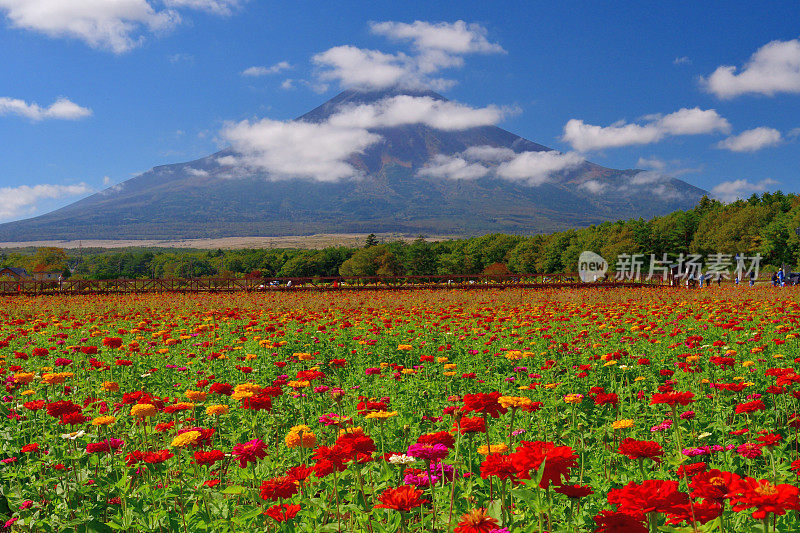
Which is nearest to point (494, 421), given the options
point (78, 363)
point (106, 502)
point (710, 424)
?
point (710, 424)

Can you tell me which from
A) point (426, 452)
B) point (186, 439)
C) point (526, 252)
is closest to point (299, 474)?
point (426, 452)

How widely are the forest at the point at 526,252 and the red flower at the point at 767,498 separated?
79.3 meters

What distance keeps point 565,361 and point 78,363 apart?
6.58 meters

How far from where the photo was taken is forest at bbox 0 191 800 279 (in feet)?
257

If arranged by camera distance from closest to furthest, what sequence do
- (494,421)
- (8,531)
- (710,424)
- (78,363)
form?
(8,531) → (710,424) → (494,421) → (78,363)

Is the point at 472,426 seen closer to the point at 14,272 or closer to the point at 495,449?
the point at 495,449

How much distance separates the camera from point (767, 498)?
155cm

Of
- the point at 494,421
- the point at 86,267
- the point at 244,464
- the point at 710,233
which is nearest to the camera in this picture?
→ the point at 244,464

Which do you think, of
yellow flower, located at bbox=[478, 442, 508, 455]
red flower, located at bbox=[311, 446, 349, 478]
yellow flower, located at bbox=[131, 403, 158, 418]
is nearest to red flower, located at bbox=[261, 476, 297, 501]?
red flower, located at bbox=[311, 446, 349, 478]

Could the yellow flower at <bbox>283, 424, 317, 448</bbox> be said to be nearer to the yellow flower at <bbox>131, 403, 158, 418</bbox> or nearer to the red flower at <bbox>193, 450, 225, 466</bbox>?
the red flower at <bbox>193, 450, 225, 466</bbox>

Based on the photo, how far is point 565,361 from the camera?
735 cm

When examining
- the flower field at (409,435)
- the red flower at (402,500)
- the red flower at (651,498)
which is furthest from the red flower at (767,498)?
the red flower at (402,500)

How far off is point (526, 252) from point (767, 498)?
129 metres

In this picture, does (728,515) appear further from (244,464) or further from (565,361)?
(565,361)
